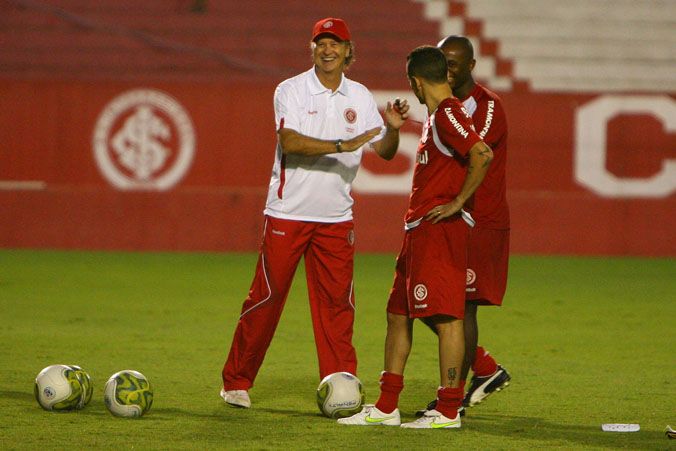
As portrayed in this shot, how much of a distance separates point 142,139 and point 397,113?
11.1 metres

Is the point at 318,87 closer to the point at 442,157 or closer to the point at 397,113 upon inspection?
the point at 397,113

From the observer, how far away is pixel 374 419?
20.4 feet

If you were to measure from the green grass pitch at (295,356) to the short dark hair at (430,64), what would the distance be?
183 centimetres

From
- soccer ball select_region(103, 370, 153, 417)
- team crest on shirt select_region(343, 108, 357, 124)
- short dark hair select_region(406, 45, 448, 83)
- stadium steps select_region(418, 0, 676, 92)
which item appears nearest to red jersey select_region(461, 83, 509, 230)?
short dark hair select_region(406, 45, 448, 83)

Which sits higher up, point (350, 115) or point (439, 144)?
point (350, 115)

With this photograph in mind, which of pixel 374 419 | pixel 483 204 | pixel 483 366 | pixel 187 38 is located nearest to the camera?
pixel 374 419

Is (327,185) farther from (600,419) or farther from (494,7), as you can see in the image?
(494,7)

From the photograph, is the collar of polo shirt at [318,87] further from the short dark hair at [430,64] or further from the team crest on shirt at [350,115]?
the short dark hair at [430,64]

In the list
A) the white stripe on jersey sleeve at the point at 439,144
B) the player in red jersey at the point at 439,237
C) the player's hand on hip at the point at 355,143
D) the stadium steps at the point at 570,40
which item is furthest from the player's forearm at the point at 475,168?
the stadium steps at the point at 570,40

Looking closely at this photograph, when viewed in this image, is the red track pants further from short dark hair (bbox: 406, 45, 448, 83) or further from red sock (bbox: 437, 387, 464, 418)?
short dark hair (bbox: 406, 45, 448, 83)

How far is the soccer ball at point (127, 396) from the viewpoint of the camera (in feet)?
20.4

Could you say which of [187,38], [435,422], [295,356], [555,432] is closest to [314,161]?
[435,422]

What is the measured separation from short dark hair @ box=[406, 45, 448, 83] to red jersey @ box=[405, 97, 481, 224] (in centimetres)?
14

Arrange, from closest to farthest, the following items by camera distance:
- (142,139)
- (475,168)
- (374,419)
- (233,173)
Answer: (475,168) → (374,419) → (142,139) → (233,173)
